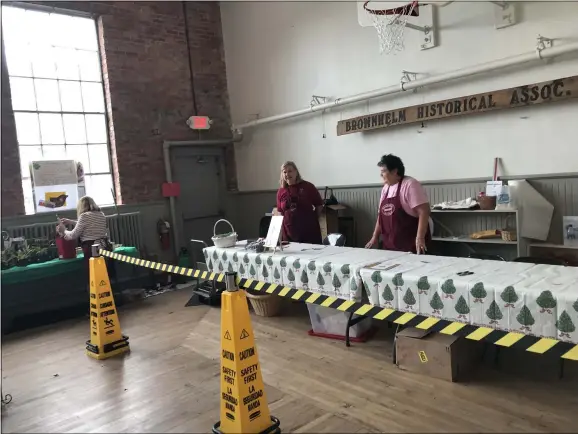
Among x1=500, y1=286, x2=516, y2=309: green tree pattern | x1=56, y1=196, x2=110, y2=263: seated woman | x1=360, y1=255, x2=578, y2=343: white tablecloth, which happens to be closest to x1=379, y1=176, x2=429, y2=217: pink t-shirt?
x1=360, y1=255, x2=578, y2=343: white tablecloth

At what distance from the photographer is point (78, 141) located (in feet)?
22.3

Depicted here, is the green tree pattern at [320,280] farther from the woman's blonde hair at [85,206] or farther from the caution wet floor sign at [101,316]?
the woman's blonde hair at [85,206]

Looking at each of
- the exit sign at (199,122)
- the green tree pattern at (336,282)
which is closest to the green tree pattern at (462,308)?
the green tree pattern at (336,282)

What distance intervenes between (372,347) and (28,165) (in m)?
5.03

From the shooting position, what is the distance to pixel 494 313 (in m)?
2.65

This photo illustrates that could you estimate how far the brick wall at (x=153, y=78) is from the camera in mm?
6879

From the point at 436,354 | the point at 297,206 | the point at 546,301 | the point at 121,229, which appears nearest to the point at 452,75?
the point at 297,206

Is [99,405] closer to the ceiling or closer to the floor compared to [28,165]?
closer to the floor

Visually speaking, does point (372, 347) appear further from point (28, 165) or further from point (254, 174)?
point (28, 165)

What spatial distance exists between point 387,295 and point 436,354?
20.8 inches

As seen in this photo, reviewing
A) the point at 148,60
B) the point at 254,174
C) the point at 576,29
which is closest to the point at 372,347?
the point at 576,29

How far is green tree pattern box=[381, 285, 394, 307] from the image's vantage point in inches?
124

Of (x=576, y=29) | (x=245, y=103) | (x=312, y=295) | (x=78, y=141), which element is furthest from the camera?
(x=245, y=103)

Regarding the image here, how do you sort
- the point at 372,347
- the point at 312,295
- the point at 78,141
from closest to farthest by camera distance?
the point at 312,295, the point at 372,347, the point at 78,141
